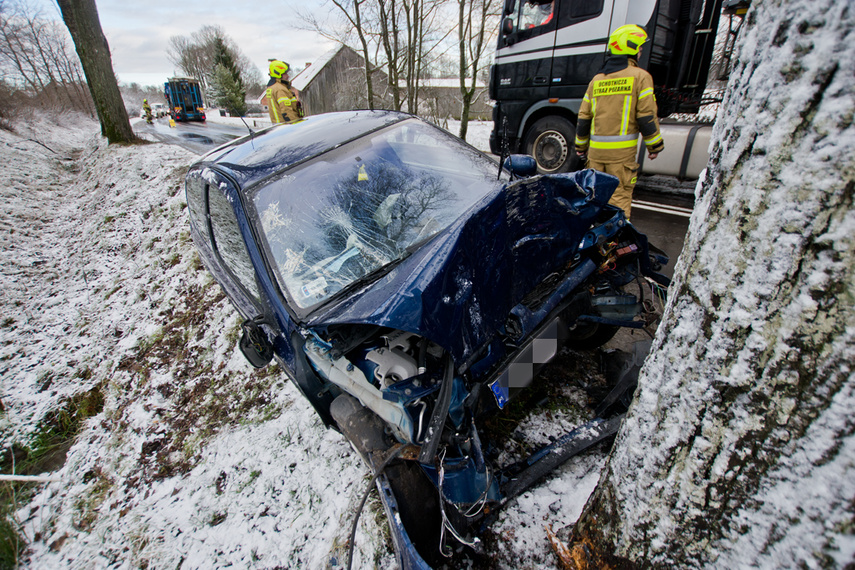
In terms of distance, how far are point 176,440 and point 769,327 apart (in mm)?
3452

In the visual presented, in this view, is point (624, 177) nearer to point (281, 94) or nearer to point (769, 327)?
point (769, 327)

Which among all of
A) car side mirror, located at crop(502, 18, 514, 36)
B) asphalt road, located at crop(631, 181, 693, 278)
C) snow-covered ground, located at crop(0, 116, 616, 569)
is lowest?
snow-covered ground, located at crop(0, 116, 616, 569)

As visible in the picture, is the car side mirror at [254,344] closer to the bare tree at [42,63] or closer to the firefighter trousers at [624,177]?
the firefighter trousers at [624,177]

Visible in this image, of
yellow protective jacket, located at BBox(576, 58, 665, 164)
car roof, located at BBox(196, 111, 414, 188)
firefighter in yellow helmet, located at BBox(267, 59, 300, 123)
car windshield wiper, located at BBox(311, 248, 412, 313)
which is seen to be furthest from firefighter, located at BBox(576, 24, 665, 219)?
firefighter in yellow helmet, located at BBox(267, 59, 300, 123)

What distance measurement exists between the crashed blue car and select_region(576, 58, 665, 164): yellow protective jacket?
55.6 inches

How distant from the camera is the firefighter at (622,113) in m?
3.23

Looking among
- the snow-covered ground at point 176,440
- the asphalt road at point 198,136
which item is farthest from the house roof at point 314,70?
the snow-covered ground at point 176,440

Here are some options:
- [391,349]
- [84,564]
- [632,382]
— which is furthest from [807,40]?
[84,564]

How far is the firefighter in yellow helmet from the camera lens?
19.8ft

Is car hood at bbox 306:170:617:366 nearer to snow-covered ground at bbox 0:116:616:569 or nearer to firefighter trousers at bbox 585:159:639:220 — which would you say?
snow-covered ground at bbox 0:116:616:569

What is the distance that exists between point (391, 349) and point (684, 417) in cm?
114

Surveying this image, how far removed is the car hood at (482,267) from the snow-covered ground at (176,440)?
0.88 meters

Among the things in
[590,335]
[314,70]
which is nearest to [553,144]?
[590,335]

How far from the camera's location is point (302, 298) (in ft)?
5.91
